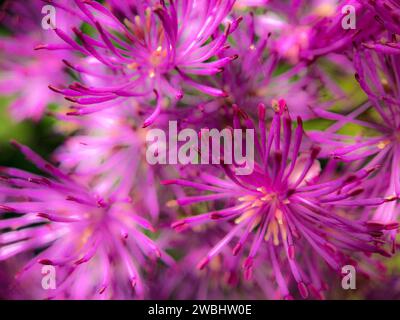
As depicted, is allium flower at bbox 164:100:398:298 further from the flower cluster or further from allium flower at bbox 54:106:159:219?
allium flower at bbox 54:106:159:219

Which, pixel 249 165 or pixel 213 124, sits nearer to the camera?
pixel 249 165

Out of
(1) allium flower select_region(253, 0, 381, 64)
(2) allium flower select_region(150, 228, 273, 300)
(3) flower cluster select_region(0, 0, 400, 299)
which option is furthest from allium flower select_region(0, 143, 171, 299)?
(1) allium flower select_region(253, 0, 381, 64)

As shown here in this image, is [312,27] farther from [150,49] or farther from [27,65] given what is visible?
[27,65]

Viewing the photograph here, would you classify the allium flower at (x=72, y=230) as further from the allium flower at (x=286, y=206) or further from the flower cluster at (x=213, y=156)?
the allium flower at (x=286, y=206)

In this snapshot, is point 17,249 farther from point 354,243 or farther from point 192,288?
point 354,243

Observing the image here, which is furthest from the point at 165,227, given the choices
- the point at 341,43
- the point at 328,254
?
the point at 341,43
